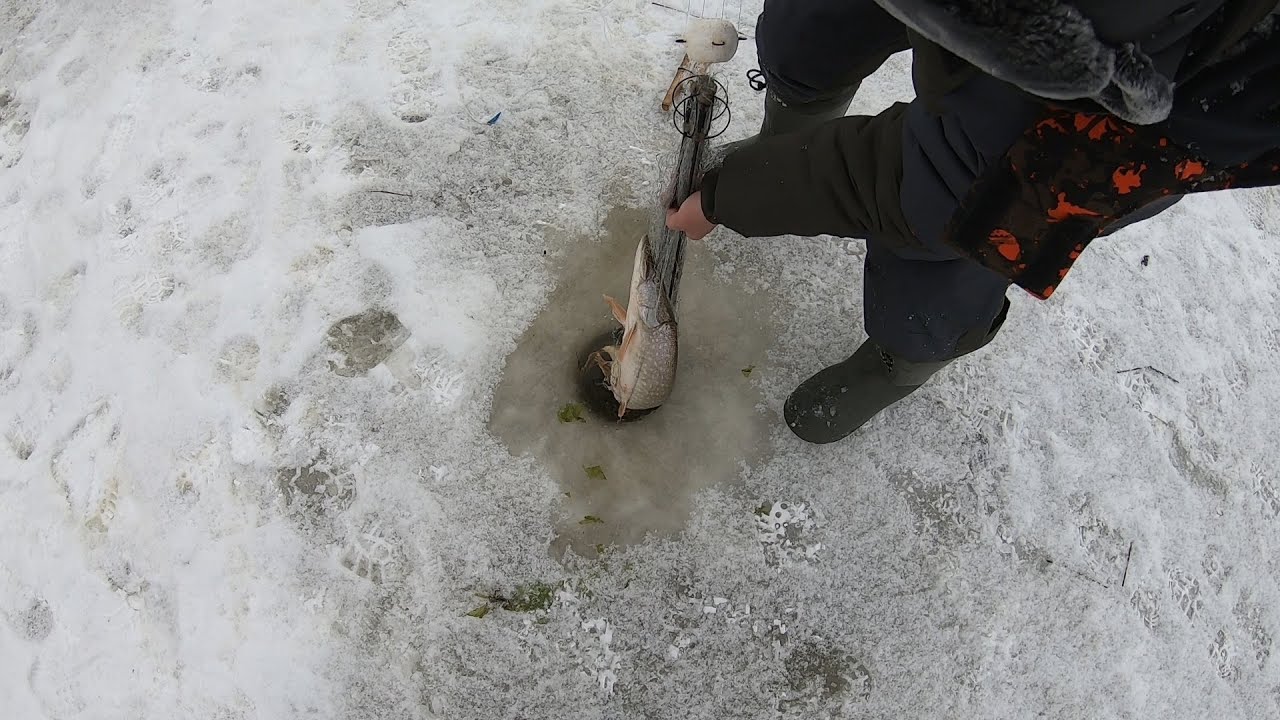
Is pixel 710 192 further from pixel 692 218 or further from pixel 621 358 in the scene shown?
pixel 621 358

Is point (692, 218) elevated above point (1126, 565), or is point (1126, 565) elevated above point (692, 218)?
point (692, 218)

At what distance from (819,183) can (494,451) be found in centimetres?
101

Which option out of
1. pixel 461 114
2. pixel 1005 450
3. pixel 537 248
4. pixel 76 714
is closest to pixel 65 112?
pixel 461 114

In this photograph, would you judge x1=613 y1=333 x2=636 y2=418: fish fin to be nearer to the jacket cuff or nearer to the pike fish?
the pike fish

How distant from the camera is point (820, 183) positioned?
119 centimetres

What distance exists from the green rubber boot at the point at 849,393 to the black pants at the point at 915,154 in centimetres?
15

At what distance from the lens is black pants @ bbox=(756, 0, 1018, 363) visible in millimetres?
977

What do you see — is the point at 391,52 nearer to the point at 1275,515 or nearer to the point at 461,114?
the point at 461,114

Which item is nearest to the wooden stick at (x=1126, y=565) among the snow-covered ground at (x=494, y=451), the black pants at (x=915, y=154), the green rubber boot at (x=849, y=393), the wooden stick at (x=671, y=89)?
the snow-covered ground at (x=494, y=451)

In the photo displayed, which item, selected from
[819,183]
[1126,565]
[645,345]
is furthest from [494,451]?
[1126,565]

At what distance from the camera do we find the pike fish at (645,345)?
145 centimetres

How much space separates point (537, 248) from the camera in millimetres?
1982

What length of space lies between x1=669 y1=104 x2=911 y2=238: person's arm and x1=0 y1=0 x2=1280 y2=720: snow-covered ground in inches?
26.6

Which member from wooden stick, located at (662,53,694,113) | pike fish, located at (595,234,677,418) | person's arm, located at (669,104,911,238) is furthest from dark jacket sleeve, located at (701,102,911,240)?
wooden stick, located at (662,53,694,113)
